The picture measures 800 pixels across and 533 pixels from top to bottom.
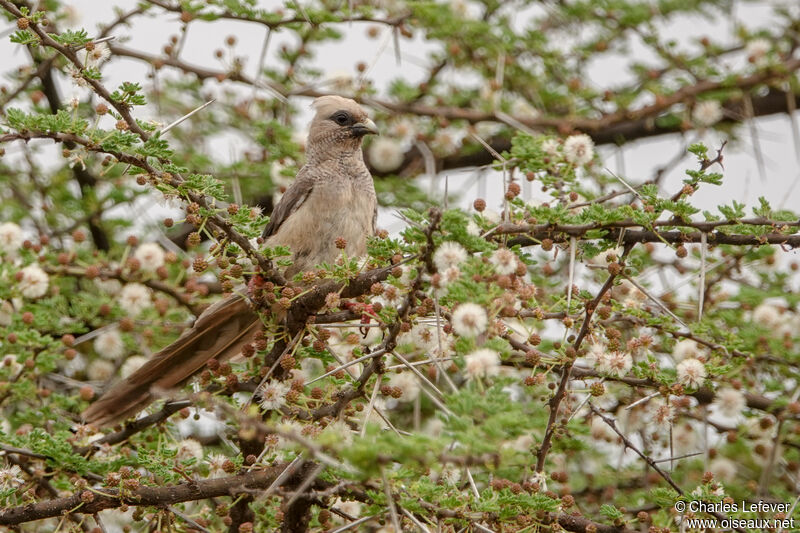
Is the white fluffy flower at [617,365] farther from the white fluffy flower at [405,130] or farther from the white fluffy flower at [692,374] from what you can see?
the white fluffy flower at [405,130]

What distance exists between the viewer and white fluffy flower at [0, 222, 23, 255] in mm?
4723

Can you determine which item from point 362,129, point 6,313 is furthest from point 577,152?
point 6,313

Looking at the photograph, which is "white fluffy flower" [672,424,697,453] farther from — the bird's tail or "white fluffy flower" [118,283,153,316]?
"white fluffy flower" [118,283,153,316]

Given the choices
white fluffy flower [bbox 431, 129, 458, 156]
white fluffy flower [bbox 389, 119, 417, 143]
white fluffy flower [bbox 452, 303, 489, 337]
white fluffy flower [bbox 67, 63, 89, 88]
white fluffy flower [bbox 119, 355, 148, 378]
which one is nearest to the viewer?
white fluffy flower [bbox 452, 303, 489, 337]

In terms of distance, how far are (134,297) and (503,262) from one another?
8.64 ft

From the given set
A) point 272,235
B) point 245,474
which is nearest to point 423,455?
point 245,474

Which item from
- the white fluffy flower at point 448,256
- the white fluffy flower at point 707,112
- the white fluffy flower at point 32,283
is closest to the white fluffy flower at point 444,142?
the white fluffy flower at point 707,112

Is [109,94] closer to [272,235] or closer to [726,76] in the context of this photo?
[272,235]

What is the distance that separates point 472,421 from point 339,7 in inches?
141

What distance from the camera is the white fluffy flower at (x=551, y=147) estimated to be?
12.6 ft

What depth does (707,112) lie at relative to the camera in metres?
5.89

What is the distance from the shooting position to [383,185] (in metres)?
5.68

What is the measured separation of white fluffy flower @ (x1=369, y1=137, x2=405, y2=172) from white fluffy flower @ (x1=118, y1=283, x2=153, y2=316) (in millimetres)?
1985

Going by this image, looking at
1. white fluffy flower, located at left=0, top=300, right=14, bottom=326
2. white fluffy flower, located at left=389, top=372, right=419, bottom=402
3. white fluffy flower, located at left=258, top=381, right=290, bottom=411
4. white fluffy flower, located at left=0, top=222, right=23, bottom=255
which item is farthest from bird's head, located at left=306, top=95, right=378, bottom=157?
white fluffy flower, located at left=258, top=381, right=290, bottom=411
